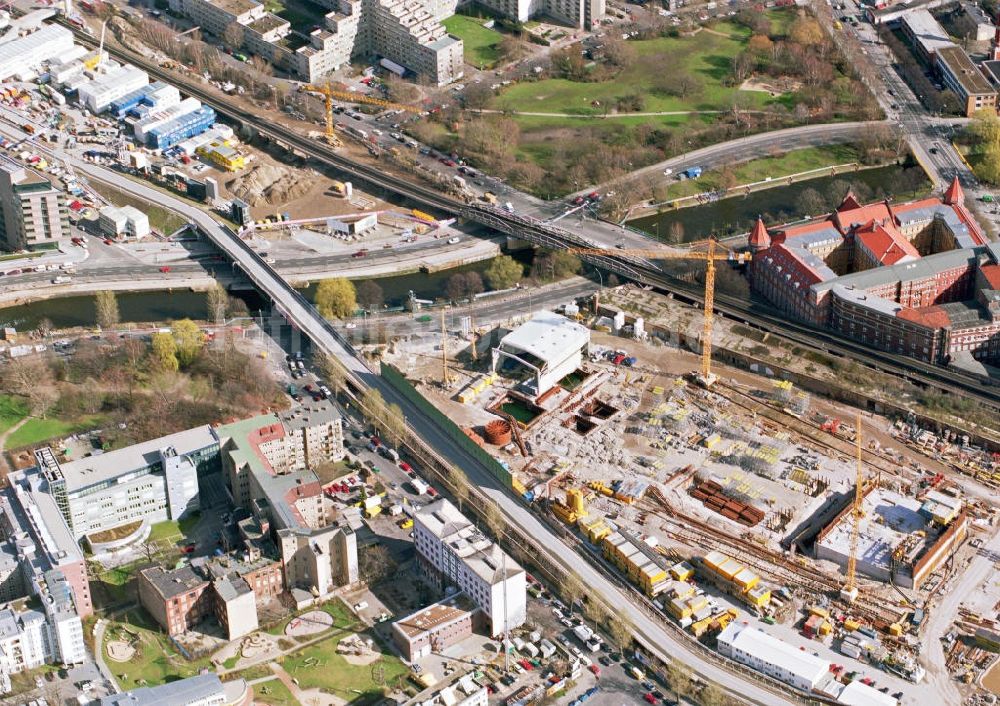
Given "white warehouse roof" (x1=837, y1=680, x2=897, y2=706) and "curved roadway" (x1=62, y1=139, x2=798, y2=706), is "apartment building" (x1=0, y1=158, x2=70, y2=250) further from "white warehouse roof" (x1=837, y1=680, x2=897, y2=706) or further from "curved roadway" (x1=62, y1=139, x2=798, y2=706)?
"white warehouse roof" (x1=837, y1=680, x2=897, y2=706)

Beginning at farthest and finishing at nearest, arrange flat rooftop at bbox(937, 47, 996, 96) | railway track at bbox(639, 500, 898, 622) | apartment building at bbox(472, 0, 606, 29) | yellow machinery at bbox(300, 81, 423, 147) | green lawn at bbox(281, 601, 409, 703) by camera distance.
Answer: apartment building at bbox(472, 0, 606, 29), flat rooftop at bbox(937, 47, 996, 96), yellow machinery at bbox(300, 81, 423, 147), railway track at bbox(639, 500, 898, 622), green lawn at bbox(281, 601, 409, 703)

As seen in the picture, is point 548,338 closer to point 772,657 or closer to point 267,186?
point 772,657

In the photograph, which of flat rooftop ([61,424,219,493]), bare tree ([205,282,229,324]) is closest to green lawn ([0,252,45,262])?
bare tree ([205,282,229,324])

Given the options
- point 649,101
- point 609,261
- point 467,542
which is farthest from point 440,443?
point 649,101

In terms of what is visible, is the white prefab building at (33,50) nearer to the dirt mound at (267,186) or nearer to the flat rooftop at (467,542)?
the dirt mound at (267,186)

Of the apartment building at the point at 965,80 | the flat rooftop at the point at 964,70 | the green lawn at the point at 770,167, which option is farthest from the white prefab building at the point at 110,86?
the flat rooftop at the point at 964,70

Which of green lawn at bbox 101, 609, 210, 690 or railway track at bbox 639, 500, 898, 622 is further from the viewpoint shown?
railway track at bbox 639, 500, 898, 622
